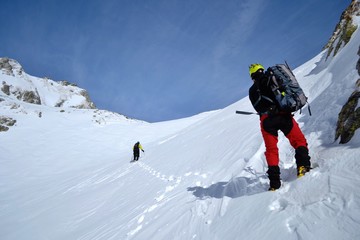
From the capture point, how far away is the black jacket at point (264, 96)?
4387 mm

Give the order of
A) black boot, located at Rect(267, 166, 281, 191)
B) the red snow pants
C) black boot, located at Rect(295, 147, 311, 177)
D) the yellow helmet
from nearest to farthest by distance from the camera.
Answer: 1. black boot, located at Rect(295, 147, 311, 177)
2. black boot, located at Rect(267, 166, 281, 191)
3. the red snow pants
4. the yellow helmet

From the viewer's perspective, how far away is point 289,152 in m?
5.95

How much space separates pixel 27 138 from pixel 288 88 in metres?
42.0

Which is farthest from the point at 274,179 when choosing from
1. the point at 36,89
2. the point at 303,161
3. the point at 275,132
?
the point at 36,89

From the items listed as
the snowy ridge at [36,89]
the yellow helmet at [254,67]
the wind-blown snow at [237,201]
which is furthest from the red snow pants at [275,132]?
the snowy ridge at [36,89]

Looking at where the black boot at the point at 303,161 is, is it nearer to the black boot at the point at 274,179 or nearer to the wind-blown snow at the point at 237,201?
the wind-blown snow at the point at 237,201

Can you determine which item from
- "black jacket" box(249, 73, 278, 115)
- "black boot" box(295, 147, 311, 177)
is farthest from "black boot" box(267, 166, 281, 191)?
"black jacket" box(249, 73, 278, 115)

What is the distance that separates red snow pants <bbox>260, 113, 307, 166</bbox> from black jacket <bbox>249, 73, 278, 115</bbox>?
0.14 meters

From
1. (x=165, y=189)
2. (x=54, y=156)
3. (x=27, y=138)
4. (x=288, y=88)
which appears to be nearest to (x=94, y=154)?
(x=54, y=156)

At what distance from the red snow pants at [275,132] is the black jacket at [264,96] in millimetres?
143

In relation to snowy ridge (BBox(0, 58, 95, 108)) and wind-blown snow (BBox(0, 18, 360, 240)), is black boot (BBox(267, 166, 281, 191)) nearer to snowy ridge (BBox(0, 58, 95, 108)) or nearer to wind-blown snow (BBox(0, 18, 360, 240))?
wind-blown snow (BBox(0, 18, 360, 240))

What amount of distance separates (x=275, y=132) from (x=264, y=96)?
2.20 feet

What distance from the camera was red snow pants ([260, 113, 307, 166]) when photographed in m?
4.34

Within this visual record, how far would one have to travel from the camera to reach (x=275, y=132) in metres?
4.50
